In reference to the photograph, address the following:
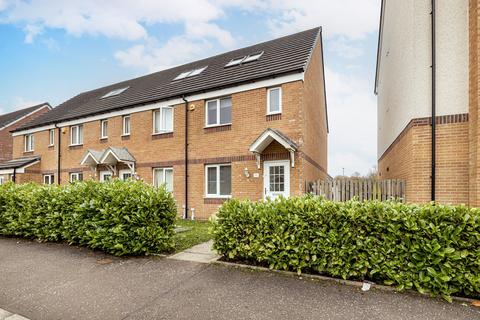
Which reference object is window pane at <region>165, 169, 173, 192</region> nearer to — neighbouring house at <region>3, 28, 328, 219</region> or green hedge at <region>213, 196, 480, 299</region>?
neighbouring house at <region>3, 28, 328, 219</region>

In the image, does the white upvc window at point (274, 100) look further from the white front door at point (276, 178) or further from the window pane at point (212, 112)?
the window pane at point (212, 112)

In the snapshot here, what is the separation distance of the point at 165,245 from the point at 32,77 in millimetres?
11841

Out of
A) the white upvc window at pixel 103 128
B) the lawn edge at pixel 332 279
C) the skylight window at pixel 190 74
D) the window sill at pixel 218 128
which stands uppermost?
the skylight window at pixel 190 74

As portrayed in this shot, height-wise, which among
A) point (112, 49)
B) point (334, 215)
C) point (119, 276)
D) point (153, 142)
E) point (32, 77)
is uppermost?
point (112, 49)

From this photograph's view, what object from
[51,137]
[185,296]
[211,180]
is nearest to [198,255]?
[185,296]

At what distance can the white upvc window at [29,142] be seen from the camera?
2011 cm

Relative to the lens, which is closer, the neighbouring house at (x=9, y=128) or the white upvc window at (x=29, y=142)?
the white upvc window at (x=29, y=142)

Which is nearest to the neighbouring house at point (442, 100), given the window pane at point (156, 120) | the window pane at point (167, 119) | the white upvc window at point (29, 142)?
the window pane at point (167, 119)

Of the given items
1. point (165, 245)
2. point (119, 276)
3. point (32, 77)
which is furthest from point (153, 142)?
point (119, 276)

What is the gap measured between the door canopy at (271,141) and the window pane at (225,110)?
215 centimetres

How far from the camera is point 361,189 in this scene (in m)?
9.46

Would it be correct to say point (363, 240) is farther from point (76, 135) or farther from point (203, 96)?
point (76, 135)

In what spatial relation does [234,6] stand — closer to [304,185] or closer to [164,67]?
[304,185]

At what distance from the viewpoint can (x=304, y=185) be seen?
1039 centimetres
